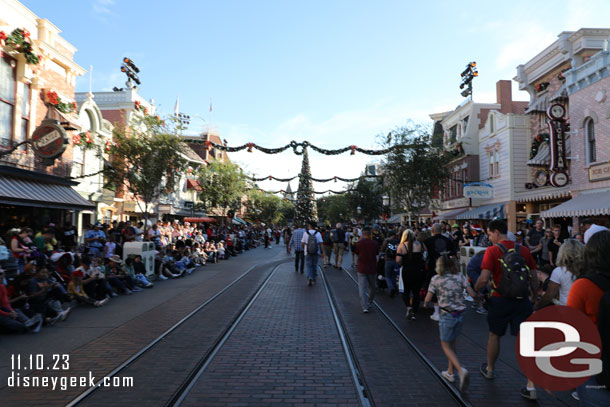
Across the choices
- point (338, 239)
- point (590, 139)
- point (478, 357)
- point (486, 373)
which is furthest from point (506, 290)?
point (590, 139)

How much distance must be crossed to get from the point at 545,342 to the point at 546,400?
1.87 meters

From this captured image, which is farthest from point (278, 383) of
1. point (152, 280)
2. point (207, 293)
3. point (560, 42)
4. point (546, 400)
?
point (560, 42)

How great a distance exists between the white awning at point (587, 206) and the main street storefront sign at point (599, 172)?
54 centimetres

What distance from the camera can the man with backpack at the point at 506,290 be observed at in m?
4.43

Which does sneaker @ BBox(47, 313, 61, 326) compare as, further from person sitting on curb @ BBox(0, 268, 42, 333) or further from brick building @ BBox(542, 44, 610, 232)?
brick building @ BBox(542, 44, 610, 232)

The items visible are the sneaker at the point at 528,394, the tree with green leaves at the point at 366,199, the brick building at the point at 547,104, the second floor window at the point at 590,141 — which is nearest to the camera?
the sneaker at the point at 528,394

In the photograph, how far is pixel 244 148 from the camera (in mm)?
25438

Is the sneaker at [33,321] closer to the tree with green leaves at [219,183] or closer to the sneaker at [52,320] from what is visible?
the sneaker at [52,320]

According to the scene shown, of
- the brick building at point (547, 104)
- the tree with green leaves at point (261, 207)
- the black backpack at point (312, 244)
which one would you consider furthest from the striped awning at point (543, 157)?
the tree with green leaves at point (261, 207)

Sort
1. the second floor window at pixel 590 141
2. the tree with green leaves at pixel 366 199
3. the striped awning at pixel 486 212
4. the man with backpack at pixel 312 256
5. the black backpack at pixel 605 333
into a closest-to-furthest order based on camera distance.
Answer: the black backpack at pixel 605 333 → the man with backpack at pixel 312 256 → the second floor window at pixel 590 141 → the striped awning at pixel 486 212 → the tree with green leaves at pixel 366 199

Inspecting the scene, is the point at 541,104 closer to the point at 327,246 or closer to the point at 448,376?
the point at 327,246

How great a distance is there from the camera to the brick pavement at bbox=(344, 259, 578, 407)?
4.30m

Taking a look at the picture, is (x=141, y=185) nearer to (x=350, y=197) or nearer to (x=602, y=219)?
(x=602, y=219)

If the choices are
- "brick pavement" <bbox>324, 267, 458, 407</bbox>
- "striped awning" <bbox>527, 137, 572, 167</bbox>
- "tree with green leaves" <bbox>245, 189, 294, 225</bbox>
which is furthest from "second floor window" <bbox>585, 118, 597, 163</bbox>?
"tree with green leaves" <bbox>245, 189, 294, 225</bbox>
